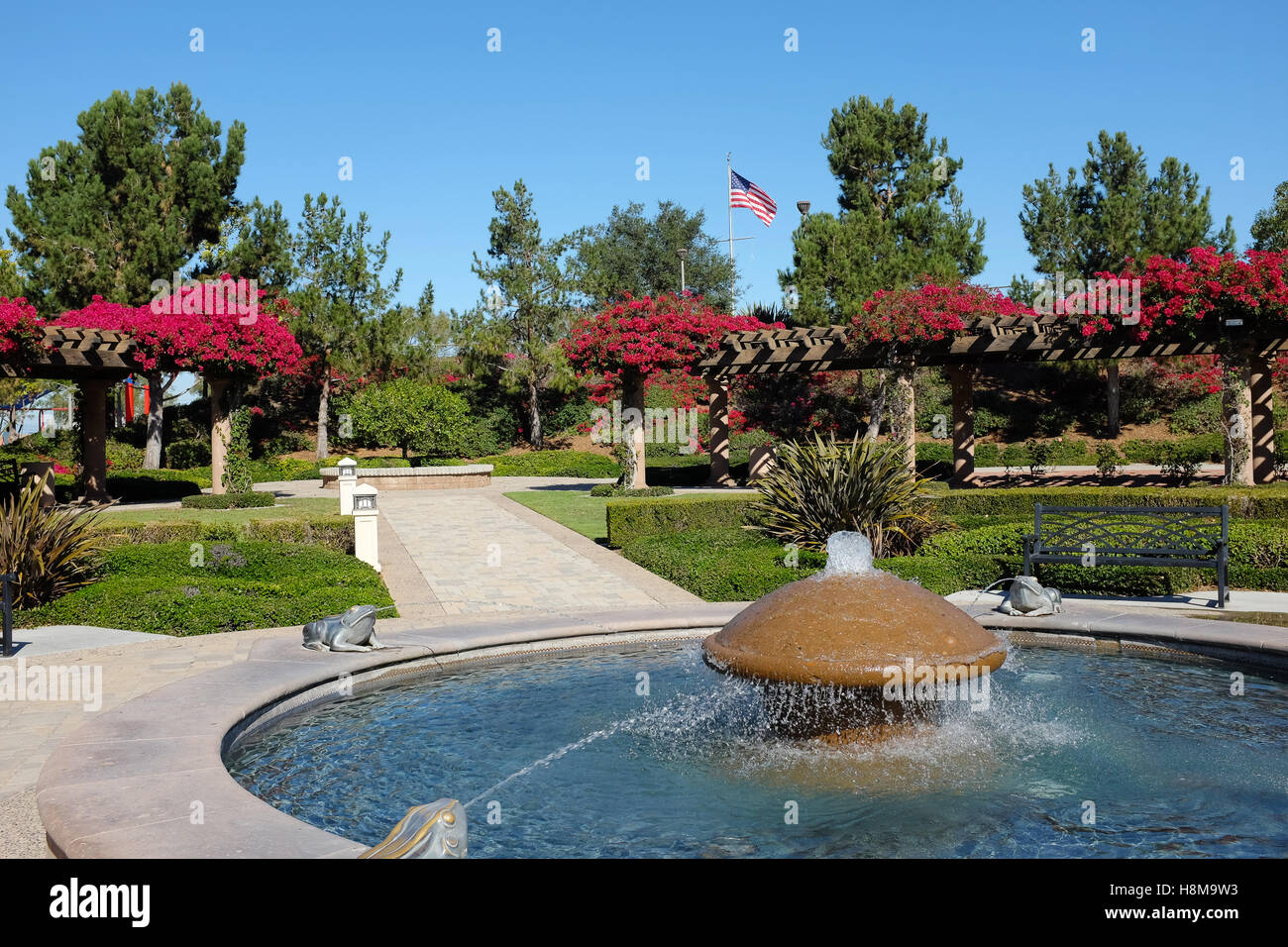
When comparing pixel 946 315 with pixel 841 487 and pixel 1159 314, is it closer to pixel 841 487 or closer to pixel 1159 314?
pixel 1159 314

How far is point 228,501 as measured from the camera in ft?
70.7

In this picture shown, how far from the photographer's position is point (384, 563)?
14500mm

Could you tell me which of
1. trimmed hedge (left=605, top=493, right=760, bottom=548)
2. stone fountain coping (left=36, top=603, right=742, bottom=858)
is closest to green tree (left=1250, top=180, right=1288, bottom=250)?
trimmed hedge (left=605, top=493, right=760, bottom=548)

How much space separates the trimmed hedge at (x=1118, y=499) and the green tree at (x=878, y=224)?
17237mm

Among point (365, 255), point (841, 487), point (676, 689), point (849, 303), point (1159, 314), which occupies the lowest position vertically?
point (676, 689)

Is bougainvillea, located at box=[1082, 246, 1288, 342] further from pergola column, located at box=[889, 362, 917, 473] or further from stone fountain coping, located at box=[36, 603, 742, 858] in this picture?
stone fountain coping, located at box=[36, 603, 742, 858]

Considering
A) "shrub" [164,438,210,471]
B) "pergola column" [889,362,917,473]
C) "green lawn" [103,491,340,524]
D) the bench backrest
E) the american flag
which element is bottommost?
"green lawn" [103,491,340,524]

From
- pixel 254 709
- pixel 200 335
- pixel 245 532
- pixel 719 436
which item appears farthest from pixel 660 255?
pixel 254 709

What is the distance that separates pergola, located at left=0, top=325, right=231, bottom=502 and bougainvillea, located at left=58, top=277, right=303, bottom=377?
385 mm

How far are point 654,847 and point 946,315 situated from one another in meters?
19.1

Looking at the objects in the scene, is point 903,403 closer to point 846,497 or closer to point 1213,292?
point 1213,292

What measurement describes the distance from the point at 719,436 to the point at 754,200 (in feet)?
33.7

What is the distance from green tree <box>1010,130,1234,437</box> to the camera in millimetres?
35094
